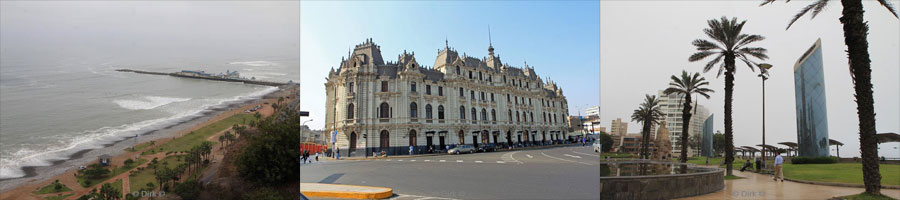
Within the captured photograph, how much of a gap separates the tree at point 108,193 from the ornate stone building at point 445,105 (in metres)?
7.23

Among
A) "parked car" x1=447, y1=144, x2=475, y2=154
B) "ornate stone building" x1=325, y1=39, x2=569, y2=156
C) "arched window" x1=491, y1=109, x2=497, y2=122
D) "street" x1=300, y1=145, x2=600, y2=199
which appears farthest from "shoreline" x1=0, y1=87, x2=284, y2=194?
"arched window" x1=491, y1=109, x2=497, y2=122

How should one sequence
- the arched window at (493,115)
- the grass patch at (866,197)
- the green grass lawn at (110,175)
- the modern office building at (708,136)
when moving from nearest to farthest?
1. the green grass lawn at (110,175)
2. the grass patch at (866,197)
3. the arched window at (493,115)
4. the modern office building at (708,136)

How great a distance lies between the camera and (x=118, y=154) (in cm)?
618

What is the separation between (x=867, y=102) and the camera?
9.16 meters

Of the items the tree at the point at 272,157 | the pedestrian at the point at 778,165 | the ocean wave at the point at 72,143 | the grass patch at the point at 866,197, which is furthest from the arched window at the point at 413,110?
the grass patch at the point at 866,197

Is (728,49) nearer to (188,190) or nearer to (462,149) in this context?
(462,149)

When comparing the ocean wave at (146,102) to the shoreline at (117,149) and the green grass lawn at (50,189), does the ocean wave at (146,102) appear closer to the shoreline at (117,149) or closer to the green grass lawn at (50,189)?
the shoreline at (117,149)

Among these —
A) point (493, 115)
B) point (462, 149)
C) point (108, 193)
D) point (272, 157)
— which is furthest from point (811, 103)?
point (108, 193)

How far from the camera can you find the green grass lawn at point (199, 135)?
6.61 metres

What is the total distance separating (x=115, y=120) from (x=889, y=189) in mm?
19191

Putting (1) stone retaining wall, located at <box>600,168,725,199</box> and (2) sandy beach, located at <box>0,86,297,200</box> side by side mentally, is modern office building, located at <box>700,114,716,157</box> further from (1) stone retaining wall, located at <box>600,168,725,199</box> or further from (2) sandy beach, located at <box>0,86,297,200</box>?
(2) sandy beach, located at <box>0,86,297,200</box>

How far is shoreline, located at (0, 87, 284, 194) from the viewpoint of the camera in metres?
5.55

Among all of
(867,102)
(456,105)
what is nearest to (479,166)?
(456,105)

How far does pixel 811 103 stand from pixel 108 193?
31933 millimetres
